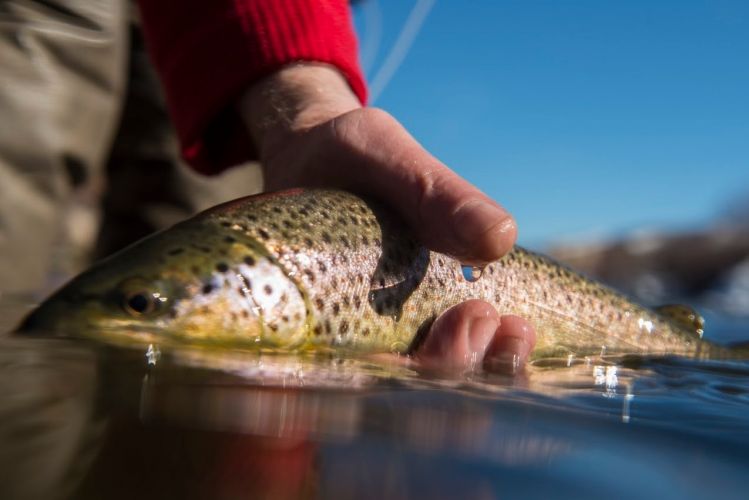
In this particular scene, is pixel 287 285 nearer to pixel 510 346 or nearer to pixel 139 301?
pixel 139 301

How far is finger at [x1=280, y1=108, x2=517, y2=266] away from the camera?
8.27 ft

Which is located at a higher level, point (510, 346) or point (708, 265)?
point (708, 265)

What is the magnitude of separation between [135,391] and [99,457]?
433mm

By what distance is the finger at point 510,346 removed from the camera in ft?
8.44

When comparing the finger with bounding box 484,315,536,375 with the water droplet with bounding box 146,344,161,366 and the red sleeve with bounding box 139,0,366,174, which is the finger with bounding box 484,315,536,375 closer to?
the water droplet with bounding box 146,344,161,366

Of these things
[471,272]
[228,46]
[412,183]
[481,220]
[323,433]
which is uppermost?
[228,46]

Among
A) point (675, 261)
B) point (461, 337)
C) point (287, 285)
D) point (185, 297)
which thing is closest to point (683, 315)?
point (461, 337)

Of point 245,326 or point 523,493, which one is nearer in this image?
point 523,493

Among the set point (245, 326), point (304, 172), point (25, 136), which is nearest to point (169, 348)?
point (245, 326)

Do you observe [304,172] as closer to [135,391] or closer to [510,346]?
[510,346]

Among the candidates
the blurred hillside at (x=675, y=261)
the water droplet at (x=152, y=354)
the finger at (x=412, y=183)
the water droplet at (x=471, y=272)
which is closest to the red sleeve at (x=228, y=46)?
the finger at (x=412, y=183)

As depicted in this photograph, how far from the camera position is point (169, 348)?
201 cm

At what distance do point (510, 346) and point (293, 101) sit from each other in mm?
1546

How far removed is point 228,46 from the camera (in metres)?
3.61
